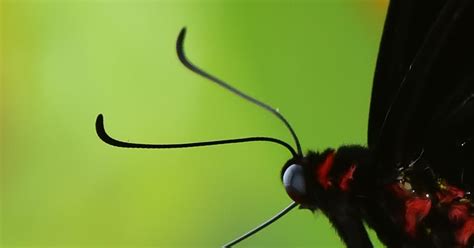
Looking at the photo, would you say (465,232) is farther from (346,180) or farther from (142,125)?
(142,125)

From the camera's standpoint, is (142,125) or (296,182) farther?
(142,125)

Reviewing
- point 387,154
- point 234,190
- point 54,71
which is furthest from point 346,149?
point 54,71

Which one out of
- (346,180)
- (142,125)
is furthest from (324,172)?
(142,125)

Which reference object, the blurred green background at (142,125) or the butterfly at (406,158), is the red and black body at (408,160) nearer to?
the butterfly at (406,158)

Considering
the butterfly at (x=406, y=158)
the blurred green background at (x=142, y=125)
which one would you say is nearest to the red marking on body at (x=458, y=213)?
the butterfly at (x=406, y=158)

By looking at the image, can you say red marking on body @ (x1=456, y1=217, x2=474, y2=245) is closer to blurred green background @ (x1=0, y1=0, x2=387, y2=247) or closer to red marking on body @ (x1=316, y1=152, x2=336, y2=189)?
red marking on body @ (x1=316, y1=152, x2=336, y2=189)

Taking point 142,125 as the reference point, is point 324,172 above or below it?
below

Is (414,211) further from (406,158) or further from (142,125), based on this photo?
(142,125)

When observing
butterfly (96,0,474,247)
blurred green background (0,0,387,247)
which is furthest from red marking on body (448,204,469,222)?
blurred green background (0,0,387,247)
